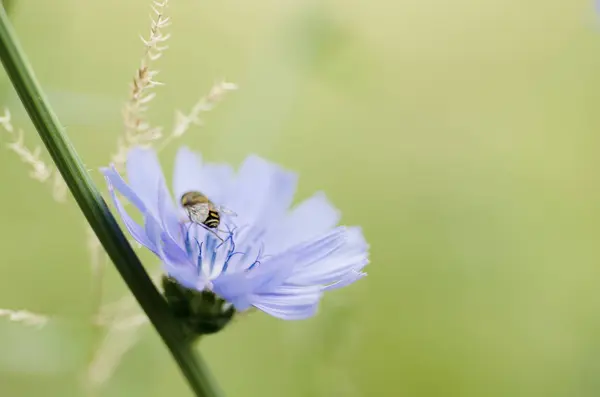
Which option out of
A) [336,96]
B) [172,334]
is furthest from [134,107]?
[336,96]

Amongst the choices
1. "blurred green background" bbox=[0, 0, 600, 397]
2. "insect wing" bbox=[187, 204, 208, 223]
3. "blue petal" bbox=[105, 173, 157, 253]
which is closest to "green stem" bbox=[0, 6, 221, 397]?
"blue petal" bbox=[105, 173, 157, 253]

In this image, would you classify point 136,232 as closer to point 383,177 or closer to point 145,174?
point 145,174

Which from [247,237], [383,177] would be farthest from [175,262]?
[383,177]

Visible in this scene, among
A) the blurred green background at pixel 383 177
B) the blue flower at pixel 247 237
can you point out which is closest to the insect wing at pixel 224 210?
the blue flower at pixel 247 237

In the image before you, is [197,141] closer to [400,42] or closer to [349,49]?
[349,49]

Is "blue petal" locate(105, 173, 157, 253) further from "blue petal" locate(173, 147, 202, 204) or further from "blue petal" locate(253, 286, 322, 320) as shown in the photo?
"blue petal" locate(173, 147, 202, 204)

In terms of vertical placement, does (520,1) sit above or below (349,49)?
above

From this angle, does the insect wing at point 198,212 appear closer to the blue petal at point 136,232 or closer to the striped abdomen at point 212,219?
the striped abdomen at point 212,219
